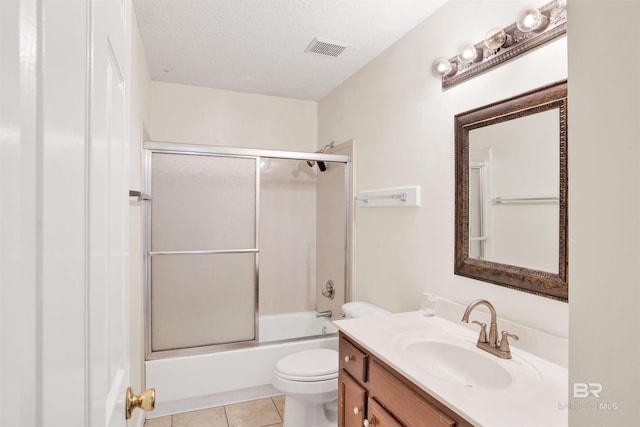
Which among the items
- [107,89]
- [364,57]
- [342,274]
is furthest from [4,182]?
[342,274]

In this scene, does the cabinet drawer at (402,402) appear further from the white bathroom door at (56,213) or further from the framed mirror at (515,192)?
the white bathroom door at (56,213)

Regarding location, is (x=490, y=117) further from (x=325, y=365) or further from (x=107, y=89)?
(x=325, y=365)

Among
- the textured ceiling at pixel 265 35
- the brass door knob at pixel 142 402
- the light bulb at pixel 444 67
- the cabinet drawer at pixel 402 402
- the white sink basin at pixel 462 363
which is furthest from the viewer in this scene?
the textured ceiling at pixel 265 35

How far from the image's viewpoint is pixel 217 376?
2371 mm

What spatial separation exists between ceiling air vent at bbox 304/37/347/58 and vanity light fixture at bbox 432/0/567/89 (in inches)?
29.9

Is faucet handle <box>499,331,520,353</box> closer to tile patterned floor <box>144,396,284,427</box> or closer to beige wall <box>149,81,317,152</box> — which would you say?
tile patterned floor <box>144,396,284,427</box>

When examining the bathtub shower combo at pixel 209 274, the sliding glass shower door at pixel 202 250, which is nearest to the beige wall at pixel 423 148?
the bathtub shower combo at pixel 209 274

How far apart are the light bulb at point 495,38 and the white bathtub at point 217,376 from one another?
226 centimetres

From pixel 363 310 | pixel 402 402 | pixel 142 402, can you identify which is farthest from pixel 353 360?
pixel 142 402

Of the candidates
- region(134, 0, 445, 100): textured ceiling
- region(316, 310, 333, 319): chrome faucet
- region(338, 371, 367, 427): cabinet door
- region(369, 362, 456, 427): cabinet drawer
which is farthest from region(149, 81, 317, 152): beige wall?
region(369, 362, 456, 427): cabinet drawer

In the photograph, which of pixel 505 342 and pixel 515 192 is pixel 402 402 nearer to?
pixel 505 342

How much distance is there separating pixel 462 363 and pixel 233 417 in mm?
1692

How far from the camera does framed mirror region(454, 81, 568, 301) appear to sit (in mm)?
1259

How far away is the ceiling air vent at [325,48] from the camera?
219 centimetres
